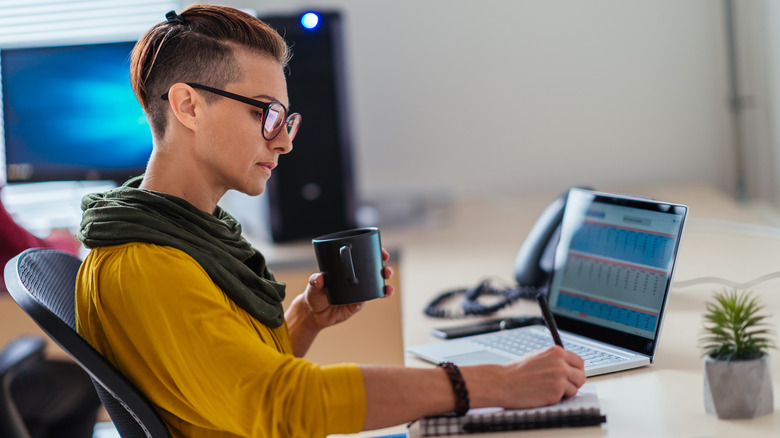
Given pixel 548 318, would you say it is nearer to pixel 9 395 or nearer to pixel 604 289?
pixel 604 289

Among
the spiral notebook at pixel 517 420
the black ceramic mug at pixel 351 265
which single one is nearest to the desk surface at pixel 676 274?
the spiral notebook at pixel 517 420

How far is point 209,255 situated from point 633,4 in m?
2.06

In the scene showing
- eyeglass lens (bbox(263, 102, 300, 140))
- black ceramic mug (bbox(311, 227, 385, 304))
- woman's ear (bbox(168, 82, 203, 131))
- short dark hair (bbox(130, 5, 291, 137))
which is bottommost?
black ceramic mug (bbox(311, 227, 385, 304))

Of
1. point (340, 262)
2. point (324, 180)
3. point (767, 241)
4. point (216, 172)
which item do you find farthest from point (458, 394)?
point (324, 180)

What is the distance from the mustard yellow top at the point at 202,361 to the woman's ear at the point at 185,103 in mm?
177

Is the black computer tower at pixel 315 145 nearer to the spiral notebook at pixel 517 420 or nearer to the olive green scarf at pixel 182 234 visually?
the olive green scarf at pixel 182 234

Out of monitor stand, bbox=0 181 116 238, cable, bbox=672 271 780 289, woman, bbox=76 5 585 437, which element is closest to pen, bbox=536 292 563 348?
woman, bbox=76 5 585 437

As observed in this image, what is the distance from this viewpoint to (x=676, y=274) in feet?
5.00

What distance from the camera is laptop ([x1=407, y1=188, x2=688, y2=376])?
1.07 m

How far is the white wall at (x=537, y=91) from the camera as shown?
2.59 m

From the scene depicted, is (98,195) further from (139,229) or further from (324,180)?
(324,180)

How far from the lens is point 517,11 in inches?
103

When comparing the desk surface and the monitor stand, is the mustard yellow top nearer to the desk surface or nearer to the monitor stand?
the desk surface

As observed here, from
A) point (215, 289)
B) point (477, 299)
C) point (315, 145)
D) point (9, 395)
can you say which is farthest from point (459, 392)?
point (315, 145)
